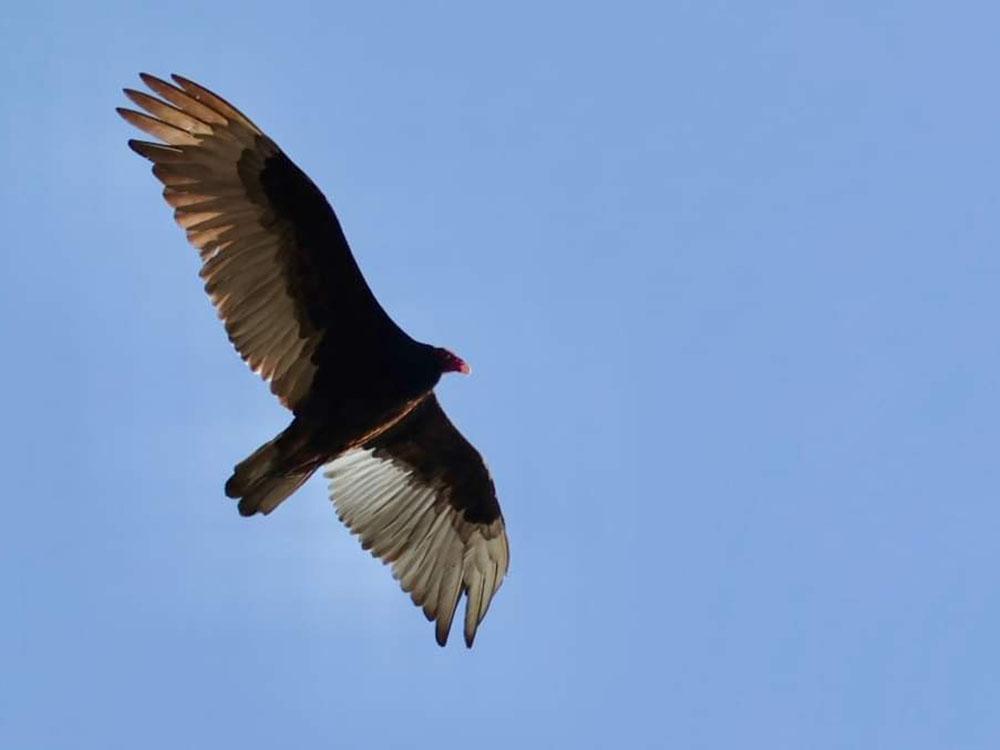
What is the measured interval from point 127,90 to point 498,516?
13.1ft

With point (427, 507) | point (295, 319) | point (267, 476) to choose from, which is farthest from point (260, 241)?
point (427, 507)

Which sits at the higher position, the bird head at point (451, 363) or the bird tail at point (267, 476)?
the bird head at point (451, 363)

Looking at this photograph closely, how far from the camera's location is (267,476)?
1106 cm

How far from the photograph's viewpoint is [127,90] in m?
10.3

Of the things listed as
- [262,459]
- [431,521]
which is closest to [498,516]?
[431,521]

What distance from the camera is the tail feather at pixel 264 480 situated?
11.0 meters

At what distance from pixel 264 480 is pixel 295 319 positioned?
3.33 ft

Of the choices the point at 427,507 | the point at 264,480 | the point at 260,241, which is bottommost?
the point at 264,480

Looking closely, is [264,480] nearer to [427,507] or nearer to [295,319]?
[295,319]

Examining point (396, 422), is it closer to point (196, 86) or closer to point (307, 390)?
point (307, 390)

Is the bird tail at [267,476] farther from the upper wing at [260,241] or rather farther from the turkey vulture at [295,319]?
the upper wing at [260,241]

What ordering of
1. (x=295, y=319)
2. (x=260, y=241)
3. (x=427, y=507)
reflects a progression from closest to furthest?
(x=260, y=241) < (x=295, y=319) < (x=427, y=507)

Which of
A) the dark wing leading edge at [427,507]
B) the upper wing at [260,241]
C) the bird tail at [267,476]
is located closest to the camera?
the upper wing at [260,241]

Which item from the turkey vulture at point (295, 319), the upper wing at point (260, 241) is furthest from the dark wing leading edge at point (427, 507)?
the upper wing at point (260, 241)
